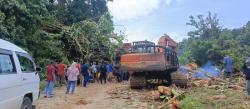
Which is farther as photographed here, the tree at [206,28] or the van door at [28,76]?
the tree at [206,28]

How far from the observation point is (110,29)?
101 feet

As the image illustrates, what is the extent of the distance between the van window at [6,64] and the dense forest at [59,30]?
10294 mm

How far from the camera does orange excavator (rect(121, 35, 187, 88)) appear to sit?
19.5 metres

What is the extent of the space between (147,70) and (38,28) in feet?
25.2

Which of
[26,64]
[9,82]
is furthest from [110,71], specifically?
[9,82]

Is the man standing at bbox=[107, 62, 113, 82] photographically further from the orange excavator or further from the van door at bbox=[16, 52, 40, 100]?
the van door at bbox=[16, 52, 40, 100]

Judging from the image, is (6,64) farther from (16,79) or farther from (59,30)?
(59,30)

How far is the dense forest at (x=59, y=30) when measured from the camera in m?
21.3

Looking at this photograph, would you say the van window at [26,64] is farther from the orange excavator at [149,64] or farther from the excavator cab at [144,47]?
the excavator cab at [144,47]

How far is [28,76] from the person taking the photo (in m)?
10.5

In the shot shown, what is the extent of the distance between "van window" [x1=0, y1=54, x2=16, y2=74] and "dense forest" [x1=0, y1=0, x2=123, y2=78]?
1029 cm

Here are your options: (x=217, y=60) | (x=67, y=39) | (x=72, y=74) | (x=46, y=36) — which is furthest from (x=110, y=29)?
(x=217, y=60)

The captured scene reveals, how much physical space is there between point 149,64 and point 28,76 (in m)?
9.62

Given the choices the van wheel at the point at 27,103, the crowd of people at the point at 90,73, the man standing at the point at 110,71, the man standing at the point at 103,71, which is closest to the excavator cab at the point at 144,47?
the crowd of people at the point at 90,73
